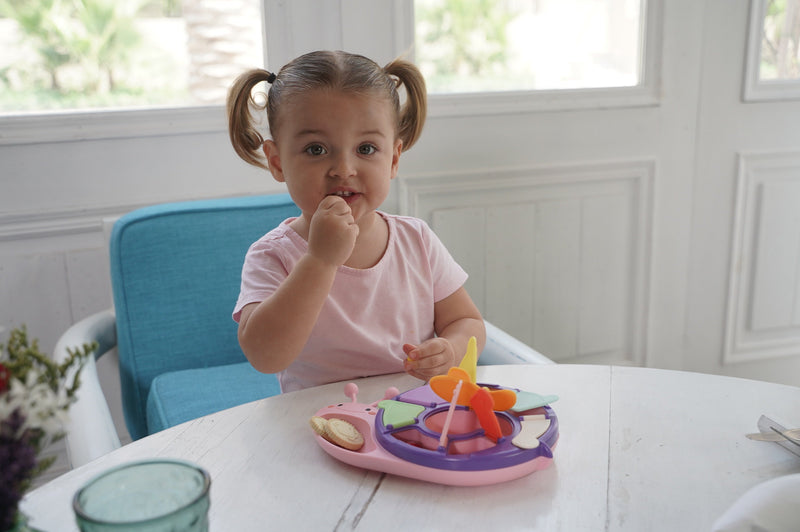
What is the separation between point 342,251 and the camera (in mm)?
896

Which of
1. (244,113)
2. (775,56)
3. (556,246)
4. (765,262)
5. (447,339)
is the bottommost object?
(765,262)

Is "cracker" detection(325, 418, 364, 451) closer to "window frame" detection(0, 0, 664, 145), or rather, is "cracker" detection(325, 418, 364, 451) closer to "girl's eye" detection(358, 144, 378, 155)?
"girl's eye" detection(358, 144, 378, 155)

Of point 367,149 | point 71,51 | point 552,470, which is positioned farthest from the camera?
point 71,51

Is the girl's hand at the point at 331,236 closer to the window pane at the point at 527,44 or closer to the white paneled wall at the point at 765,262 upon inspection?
the window pane at the point at 527,44

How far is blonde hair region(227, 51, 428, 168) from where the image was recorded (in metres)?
0.99

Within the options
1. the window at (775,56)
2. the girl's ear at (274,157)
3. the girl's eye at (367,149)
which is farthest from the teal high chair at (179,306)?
the window at (775,56)

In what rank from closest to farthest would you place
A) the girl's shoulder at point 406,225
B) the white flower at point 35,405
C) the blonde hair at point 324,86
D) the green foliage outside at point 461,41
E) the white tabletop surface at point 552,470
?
the white flower at point 35,405 → the white tabletop surface at point 552,470 → the blonde hair at point 324,86 → the girl's shoulder at point 406,225 → the green foliage outside at point 461,41

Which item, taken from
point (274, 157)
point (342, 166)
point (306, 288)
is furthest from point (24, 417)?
point (274, 157)

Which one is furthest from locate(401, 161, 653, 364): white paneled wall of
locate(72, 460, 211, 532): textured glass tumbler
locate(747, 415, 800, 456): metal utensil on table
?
locate(72, 460, 211, 532): textured glass tumbler

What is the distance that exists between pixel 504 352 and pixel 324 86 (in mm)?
532

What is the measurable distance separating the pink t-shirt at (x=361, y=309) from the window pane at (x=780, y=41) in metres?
1.70

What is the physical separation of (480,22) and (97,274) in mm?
1229

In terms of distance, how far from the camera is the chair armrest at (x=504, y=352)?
1163 millimetres

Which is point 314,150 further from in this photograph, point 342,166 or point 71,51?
point 71,51
